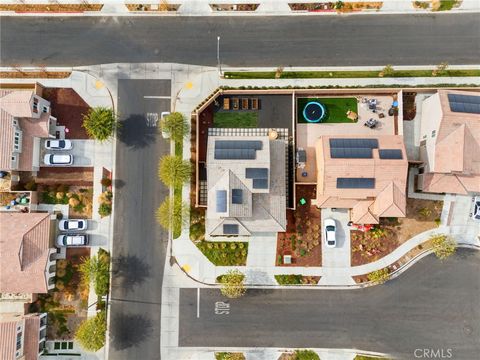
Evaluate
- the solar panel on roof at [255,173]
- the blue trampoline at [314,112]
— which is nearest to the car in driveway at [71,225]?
the solar panel on roof at [255,173]

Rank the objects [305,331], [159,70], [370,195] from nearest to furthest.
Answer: [370,195] → [305,331] → [159,70]

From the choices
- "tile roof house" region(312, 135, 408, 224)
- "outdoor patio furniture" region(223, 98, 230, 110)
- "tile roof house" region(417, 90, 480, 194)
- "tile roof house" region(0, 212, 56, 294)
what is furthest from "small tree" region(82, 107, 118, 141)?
"tile roof house" region(417, 90, 480, 194)

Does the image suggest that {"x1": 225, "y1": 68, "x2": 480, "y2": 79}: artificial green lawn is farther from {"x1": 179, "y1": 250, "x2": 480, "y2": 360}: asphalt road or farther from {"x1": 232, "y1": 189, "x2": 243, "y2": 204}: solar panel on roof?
{"x1": 179, "y1": 250, "x2": 480, "y2": 360}: asphalt road

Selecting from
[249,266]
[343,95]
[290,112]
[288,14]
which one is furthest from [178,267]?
[288,14]

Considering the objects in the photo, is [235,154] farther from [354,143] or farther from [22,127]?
[22,127]

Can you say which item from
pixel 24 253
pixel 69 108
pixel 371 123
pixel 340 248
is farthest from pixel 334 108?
pixel 24 253

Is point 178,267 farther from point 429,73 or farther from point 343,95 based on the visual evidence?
point 429,73

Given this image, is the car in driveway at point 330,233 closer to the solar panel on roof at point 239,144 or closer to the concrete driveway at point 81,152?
the solar panel on roof at point 239,144
